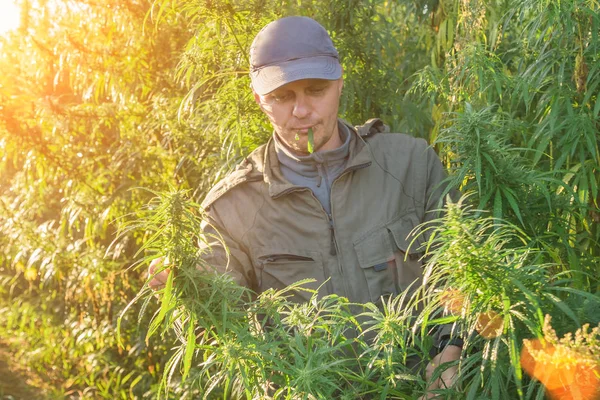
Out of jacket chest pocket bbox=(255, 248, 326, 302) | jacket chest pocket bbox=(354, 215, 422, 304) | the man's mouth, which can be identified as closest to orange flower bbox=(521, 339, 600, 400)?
jacket chest pocket bbox=(354, 215, 422, 304)

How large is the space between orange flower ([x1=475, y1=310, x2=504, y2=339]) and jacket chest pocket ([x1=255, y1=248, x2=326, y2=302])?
3.09 ft

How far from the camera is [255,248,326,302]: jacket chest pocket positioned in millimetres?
2441

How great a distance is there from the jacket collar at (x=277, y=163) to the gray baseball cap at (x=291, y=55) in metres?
0.21

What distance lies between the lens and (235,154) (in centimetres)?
311

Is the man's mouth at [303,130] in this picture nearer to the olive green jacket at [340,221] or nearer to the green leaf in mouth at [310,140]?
the green leaf in mouth at [310,140]

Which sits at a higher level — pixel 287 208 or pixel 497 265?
pixel 497 265

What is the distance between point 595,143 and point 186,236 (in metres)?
1.35

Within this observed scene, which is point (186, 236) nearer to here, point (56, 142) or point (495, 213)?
point (495, 213)

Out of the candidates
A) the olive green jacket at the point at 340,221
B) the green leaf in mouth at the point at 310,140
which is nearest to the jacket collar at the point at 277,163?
the olive green jacket at the point at 340,221

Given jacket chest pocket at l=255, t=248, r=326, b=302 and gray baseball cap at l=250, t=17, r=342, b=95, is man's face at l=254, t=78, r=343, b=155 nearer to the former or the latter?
gray baseball cap at l=250, t=17, r=342, b=95

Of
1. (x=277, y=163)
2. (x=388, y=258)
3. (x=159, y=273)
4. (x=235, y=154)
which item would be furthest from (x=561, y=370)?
(x=235, y=154)

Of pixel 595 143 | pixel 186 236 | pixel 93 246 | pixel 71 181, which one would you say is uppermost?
pixel 186 236

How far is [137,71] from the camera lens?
3863 mm

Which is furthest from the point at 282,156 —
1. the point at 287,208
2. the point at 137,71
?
the point at 137,71
